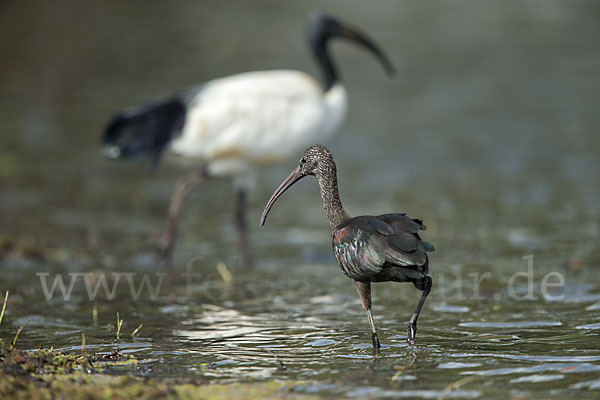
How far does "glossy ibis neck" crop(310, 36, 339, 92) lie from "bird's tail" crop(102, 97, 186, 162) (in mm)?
1704

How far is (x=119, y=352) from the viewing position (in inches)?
227

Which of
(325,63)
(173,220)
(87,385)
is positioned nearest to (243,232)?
(173,220)

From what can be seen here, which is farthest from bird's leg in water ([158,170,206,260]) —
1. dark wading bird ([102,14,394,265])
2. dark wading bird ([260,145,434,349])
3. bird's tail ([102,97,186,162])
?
dark wading bird ([260,145,434,349])

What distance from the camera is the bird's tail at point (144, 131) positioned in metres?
9.79

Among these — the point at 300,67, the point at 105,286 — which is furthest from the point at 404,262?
the point at 300,67

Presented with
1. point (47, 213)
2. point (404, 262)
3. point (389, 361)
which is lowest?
point (389, 361)

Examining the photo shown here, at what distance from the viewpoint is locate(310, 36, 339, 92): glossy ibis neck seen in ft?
35.4

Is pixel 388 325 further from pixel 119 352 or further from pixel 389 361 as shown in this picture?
pixel 119 352

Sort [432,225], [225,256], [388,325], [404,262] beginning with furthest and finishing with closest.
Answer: [432,225], [225,256], [388,325], [404,262]

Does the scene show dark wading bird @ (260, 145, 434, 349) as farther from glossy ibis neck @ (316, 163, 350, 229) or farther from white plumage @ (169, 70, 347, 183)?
white plumage @ (169, 70, 347, 183)

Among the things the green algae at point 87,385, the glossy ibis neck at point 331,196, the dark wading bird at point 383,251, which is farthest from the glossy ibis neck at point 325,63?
the green algae at point 87,385

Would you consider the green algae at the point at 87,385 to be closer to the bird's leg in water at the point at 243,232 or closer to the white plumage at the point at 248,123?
the bird's leg in water at the point at 243,232

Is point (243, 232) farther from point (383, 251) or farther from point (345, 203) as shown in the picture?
point (383, 251)

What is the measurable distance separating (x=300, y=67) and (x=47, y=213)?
7238 millimetres
